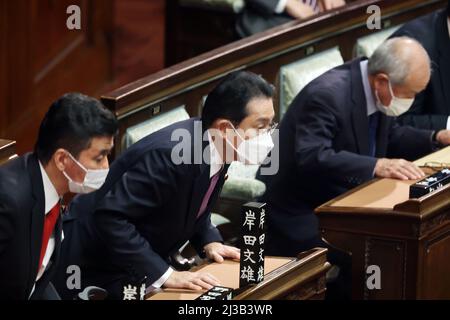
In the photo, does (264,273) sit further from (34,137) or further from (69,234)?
(34,137)

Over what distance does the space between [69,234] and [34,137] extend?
2.28 m

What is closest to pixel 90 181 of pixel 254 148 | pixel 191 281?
pixel 191 281

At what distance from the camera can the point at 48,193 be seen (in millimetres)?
2957

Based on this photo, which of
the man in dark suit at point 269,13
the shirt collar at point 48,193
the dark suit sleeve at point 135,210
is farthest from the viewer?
the man in dark suit at point 269,13

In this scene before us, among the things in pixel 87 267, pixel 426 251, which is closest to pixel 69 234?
pixel 87 267

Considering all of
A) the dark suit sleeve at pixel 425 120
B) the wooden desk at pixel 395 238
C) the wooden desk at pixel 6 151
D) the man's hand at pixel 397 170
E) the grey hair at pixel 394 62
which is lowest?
the wooden desk at pixel 395 238

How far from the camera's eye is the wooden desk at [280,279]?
3.09m

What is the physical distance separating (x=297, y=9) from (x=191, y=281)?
2.51 meters

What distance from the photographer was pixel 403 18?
566 centimetres

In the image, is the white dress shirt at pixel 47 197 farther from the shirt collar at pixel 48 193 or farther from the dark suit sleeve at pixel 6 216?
the dark suit sleeve at pixel 6 216

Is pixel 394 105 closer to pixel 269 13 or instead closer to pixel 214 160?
pixel 214 160

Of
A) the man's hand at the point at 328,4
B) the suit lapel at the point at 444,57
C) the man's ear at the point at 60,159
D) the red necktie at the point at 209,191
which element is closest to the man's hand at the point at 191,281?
the red necktie at the point at 209,191

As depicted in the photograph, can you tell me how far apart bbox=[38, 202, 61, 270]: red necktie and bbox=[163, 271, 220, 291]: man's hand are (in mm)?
395

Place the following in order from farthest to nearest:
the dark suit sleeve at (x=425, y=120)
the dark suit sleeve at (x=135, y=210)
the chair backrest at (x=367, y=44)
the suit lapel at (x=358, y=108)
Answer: the chair backrest at (x=367, y=44) → the dark suit sleeve at (x=425, y=120) → the suit lapel at (x=358, y=108) → the dark suit sleeve at (x=135, y=210)
